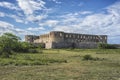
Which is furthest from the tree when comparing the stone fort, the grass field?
the stone fort

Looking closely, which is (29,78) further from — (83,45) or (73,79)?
(83,45)

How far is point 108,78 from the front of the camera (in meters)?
16.6

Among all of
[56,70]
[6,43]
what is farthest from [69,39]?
[56,70]

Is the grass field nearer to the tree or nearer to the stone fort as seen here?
the tree

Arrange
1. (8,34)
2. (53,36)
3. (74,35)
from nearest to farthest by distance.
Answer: (8,34) → (53,36) → (74,35)

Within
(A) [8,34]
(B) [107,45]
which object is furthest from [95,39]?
(A) [8,34]

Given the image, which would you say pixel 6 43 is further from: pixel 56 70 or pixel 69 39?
pixel 69 39

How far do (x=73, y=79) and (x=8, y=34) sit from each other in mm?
27077

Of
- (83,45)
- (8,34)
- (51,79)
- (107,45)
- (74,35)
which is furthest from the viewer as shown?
(74,35)

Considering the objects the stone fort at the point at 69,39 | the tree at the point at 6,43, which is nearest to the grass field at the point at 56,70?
the tree at the point at 6,43

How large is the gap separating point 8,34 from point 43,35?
273ft

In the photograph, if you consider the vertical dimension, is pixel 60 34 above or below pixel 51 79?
above

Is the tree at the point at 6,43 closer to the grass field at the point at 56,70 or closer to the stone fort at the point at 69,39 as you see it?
the grass field at the point at 56,70

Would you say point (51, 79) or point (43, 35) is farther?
point (43, 35)
